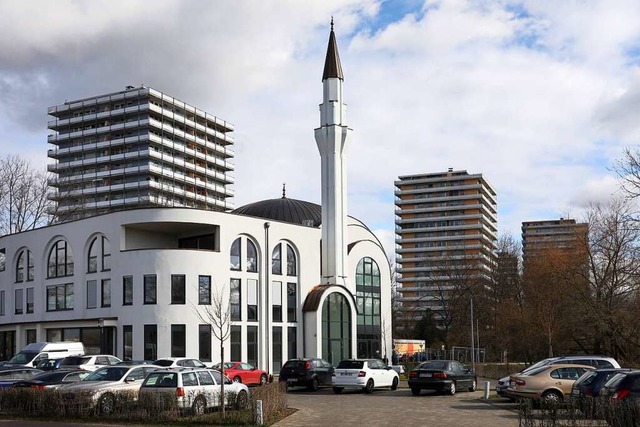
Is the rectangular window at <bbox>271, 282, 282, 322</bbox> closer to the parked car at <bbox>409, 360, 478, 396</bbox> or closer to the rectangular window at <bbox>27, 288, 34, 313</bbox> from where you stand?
the rectangular window at <bbox>27, 288, 34, 313</bbox>

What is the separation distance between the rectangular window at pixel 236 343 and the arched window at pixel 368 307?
1079 cm

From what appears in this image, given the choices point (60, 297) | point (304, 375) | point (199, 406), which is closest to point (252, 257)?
point (60, 297)

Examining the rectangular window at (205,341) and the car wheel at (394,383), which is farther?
the rectangular window at (205,341)

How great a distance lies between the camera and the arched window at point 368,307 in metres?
56.4

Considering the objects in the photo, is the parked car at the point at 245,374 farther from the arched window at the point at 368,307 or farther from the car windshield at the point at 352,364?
the arched window at the point at 368,307

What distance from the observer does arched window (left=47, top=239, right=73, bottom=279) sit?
51.2 m

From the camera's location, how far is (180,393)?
21281 millimetres

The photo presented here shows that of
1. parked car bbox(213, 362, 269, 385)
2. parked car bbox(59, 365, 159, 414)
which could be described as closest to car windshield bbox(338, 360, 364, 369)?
parked car bbox(213, 362, 269, 385)

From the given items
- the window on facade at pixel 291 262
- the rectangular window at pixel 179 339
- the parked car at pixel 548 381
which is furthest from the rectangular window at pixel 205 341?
the parked car at pixel 548 381

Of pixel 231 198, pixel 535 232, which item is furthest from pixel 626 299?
pixel 535 232

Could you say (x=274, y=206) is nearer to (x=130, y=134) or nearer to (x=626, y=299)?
(x=626, y=299)

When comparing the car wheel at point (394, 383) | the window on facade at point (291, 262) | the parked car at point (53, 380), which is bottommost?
the car wheel at point (394, 383)

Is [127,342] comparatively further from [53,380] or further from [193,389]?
[193,389]

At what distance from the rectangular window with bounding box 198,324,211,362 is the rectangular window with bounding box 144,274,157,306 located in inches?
128
